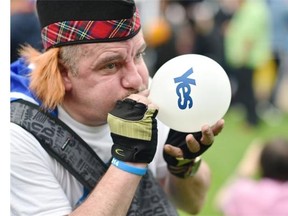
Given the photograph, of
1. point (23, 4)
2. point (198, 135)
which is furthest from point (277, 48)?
point (198, 135)

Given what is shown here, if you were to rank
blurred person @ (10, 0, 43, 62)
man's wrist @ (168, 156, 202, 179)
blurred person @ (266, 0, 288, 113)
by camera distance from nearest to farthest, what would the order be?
1. man's wrist @ (168, 156, 202, 179)
2. blurred person @ (10, 0, 43, 62)
3. blurred person @ (266, 0, 288, 113)

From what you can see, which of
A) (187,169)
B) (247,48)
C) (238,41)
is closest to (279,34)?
(238,41)

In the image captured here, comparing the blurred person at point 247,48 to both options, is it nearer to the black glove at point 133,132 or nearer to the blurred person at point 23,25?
the blurred person at point 23,25

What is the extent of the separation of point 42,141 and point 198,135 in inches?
22.0

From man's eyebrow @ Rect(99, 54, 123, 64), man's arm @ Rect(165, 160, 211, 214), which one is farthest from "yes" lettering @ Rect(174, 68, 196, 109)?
man's arm @ Rect(165, 160, 211, 214)

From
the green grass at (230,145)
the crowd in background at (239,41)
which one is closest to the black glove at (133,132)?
the green grass at (230,145)

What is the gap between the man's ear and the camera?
9.02 feet

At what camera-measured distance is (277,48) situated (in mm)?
14586

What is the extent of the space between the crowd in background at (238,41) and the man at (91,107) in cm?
906

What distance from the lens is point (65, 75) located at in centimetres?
277

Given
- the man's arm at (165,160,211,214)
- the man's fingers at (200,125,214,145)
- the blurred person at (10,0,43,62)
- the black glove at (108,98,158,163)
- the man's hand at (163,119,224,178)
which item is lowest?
the blurred person at (10,0,43,62)

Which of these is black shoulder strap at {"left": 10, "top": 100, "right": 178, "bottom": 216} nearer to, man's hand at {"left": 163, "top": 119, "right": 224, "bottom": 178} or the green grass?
man's hand at {"left": 163, "top": 119, "right": 224, "bottom": 178}

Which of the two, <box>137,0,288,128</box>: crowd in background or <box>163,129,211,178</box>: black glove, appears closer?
<box>163,129,211,178</box>: black glove

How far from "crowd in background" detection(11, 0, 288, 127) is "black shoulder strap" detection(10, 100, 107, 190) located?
9.10m
